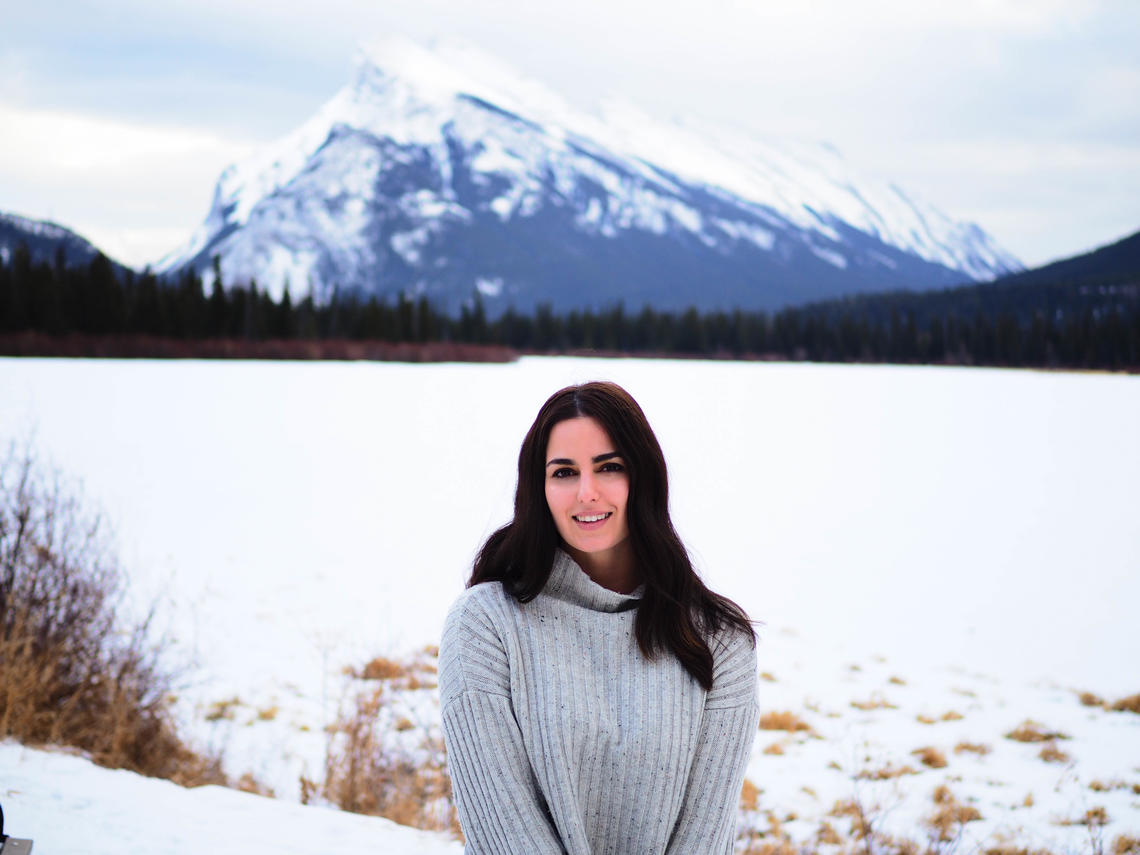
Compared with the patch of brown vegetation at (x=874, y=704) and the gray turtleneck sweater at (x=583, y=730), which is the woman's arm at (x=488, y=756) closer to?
the gray turtleneck sweater at (x=583, y=730)

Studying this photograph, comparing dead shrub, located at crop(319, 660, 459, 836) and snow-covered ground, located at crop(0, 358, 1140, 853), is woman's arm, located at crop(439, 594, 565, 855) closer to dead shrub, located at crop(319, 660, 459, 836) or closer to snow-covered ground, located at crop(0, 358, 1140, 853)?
snow-covered ground, located at crop(0, 358, 1140, 853)

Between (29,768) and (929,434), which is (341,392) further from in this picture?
(29,768)

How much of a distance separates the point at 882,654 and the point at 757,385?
142ft

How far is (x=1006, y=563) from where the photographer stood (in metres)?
13.8

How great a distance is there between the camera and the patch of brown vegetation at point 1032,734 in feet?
24.3

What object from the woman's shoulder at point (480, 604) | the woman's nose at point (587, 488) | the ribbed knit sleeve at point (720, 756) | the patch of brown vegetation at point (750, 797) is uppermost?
the woman's nose at point (587, 488)

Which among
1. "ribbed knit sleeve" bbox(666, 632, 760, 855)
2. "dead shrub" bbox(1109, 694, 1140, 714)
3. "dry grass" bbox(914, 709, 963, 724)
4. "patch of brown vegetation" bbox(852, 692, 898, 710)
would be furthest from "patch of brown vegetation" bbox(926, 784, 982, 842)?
"ribbed knit sleeve" bbox(666, 632, 760, 855)

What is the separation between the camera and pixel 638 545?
271cm

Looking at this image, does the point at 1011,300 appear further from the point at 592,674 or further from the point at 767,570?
the point at 592,674

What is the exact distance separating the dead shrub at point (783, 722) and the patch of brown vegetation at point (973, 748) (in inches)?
42.8

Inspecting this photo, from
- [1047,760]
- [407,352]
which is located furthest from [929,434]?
[407,352]

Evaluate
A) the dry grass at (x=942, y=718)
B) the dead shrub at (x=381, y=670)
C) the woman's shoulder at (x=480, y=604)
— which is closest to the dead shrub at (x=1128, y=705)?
the dry grass at (x=942, y=718)

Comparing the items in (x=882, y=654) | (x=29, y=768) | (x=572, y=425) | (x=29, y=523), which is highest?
(x=572, y=425)

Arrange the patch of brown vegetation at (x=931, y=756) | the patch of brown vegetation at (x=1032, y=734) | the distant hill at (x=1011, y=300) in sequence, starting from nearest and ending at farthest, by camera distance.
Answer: the patch of brown vegetation at (x=931, y=756), the patch of brown vegetation at (x=1032, y=734), the distant hill at (x=1011, y=300)
